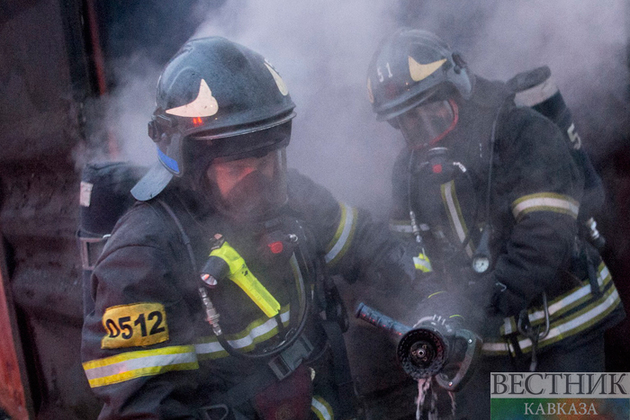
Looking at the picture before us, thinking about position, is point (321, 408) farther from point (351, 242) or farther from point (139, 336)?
point (139, 336)

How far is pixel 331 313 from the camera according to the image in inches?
89.4

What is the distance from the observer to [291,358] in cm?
196

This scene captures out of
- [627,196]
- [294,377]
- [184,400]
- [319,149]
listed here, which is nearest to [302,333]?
[294,377]

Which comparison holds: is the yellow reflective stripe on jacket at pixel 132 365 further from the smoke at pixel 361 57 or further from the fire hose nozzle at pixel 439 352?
the smoke at pixel 361 57

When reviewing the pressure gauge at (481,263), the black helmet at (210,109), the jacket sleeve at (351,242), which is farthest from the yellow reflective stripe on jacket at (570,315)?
the black helmet at (210,109)

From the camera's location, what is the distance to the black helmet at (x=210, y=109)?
6.07ft

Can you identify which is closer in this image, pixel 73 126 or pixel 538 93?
pixel 538 93

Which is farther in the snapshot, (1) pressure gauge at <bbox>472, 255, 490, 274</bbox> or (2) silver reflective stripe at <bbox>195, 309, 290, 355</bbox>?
(1) pressure gauge at <bbox>472, 255, 490, 274</bbox>

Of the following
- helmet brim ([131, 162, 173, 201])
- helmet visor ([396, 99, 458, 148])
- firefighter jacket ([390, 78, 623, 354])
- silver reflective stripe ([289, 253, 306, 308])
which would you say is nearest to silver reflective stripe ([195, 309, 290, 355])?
silver reflective stripe ([289, 253, 306, 308])

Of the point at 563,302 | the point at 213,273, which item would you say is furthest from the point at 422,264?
the point at 213,273

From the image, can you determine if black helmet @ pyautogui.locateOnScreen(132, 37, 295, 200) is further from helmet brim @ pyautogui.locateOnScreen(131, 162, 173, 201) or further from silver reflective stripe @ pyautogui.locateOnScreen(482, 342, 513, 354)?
silver reflective stripe @ pyautogui.locateOnScreen(482, 342, 513, 354)

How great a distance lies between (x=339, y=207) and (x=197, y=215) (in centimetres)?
72

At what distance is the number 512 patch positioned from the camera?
5.19 feet

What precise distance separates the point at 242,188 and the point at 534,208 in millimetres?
1414
